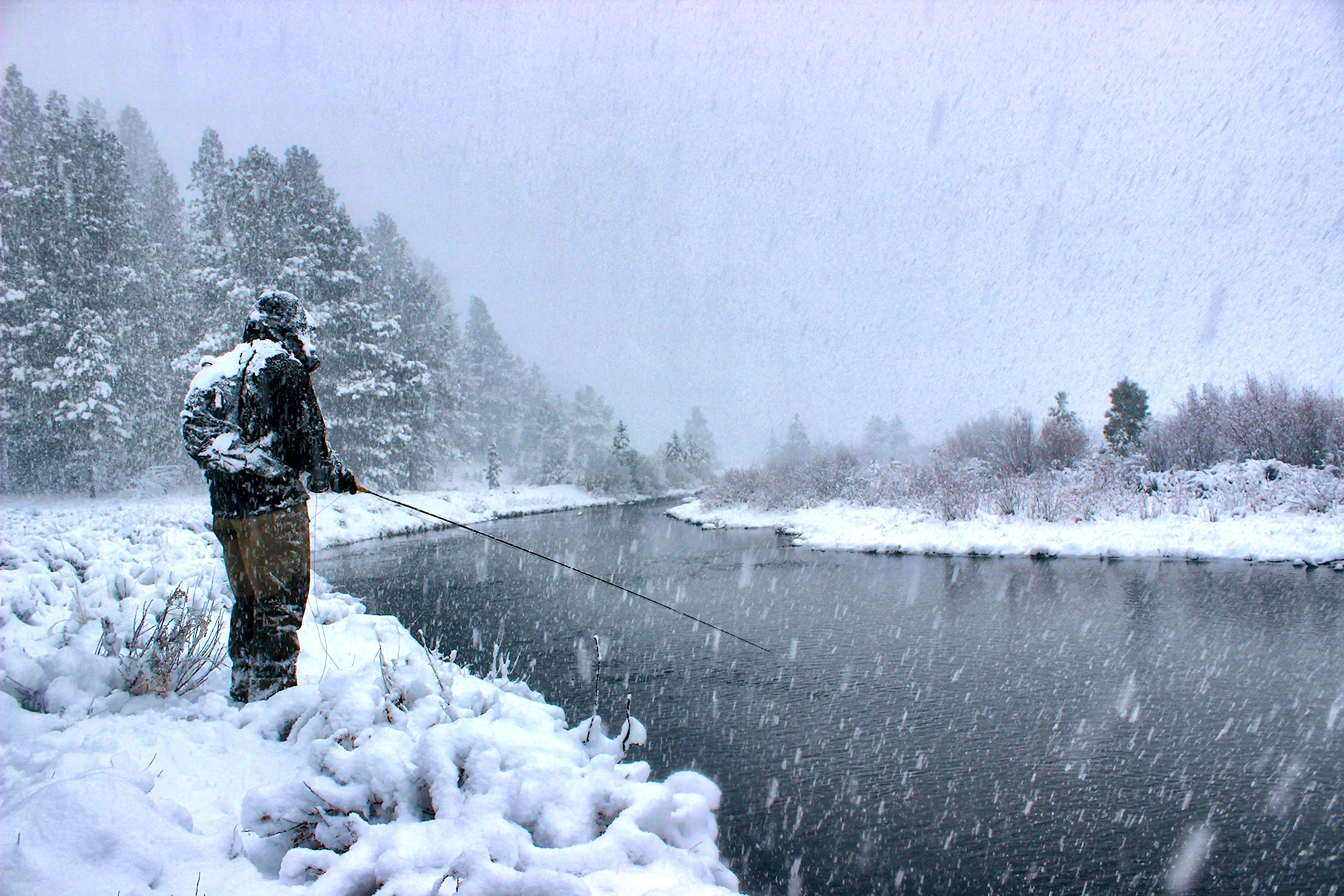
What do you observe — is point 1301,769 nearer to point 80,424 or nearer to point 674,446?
point 80,424

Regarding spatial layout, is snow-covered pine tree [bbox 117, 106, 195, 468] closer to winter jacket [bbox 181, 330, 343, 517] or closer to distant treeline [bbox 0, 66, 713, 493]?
distant treeline [bbox 0, 66, 713, 493]

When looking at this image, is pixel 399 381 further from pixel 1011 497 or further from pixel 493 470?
pixel 1011 497

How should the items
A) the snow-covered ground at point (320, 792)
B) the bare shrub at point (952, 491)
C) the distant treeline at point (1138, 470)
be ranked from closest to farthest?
the snow-covered ground at point (320, 792) → the distant treeline at point (1138, 470) → the bare shrub at point (952, 491)

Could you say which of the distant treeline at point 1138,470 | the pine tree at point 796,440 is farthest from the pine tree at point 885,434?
the distant treeline at point 1138,470

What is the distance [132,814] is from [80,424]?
27.7 m

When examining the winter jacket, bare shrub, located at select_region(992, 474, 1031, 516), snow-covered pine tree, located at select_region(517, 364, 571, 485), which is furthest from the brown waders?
snow-covered pine tree, located at select_region(517, 364, 571, 485)

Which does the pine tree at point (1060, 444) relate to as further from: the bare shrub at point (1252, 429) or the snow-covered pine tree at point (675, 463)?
the snow-covered pine tree at point (675, 463)

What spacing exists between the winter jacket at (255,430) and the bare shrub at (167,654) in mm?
799

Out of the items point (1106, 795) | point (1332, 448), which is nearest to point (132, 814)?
point (1106, 795)

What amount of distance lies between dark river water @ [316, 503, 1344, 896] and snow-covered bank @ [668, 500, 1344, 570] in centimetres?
114

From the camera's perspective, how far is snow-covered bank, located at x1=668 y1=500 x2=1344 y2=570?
1249 centimetres

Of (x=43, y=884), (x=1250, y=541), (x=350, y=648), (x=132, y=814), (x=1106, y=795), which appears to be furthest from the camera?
(x=1250, y=541)

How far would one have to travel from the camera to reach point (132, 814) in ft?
6.71

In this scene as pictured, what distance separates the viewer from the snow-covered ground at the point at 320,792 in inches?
77.9
